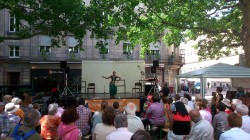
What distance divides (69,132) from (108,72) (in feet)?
49.5

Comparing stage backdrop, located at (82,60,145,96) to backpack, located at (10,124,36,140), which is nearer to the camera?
backpack, located at (10,124,36,140)

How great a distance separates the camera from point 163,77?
34.8 metres

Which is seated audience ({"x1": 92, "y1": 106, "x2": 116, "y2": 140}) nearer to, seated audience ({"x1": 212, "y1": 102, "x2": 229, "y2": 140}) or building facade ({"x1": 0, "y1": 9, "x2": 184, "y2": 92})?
seated audience ({"x1": 212, "y1": 102, "x2": 229, "y2": 140})

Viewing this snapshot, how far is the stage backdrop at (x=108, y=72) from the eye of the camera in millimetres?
19172

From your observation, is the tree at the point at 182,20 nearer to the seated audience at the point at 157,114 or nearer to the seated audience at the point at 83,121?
the seated audience at the point at 157,114

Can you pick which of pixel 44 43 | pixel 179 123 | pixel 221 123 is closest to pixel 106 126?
pixel 179 123

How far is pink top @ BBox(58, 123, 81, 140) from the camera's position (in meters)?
4.28

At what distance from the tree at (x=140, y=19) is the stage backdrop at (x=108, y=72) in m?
2.34

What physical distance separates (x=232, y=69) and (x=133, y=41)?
7.25 m

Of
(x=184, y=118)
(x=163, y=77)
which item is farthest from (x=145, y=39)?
(x=163, y=77)

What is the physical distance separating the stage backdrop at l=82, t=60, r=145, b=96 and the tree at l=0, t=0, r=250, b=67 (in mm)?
2341

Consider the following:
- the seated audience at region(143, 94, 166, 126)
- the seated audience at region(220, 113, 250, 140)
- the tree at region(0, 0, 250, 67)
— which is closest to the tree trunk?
the tree at region(0, 0, 250, 67)

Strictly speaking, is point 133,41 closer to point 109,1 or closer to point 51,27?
point 109,1

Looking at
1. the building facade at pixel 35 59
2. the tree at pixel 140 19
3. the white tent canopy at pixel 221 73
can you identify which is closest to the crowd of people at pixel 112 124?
the white tent canopy at pixel 221 73
